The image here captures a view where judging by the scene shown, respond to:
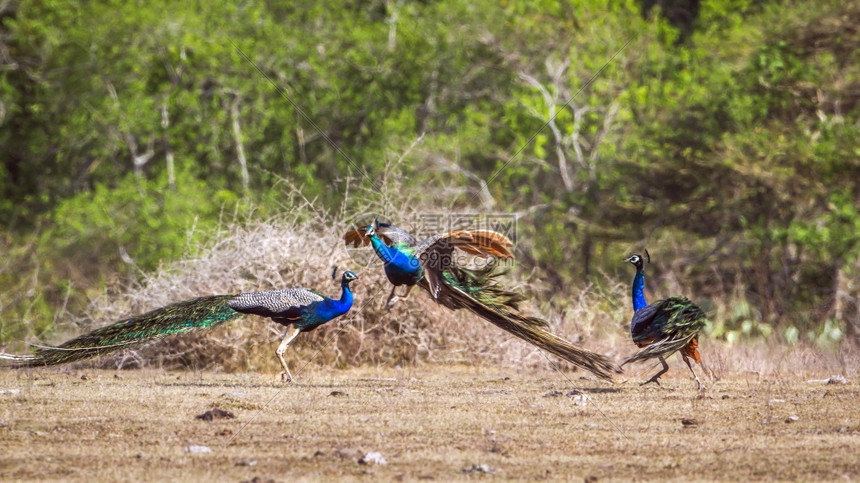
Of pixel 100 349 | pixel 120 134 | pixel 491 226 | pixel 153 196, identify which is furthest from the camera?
pixel 120 134

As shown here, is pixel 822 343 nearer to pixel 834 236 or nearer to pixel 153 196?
pixel 834 236

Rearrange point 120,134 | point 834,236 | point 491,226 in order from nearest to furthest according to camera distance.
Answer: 1. point 491,226
2. point 834,236
3. point 120,134

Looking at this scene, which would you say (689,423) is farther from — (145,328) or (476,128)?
(476,128)

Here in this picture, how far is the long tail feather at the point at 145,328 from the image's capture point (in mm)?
8852

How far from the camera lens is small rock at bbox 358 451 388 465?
5.96 m

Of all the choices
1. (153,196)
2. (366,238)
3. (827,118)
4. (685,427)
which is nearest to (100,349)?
(366,238)

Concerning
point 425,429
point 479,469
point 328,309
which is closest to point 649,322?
point 425,429

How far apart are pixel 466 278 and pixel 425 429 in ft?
8.25

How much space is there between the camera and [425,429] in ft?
23.5

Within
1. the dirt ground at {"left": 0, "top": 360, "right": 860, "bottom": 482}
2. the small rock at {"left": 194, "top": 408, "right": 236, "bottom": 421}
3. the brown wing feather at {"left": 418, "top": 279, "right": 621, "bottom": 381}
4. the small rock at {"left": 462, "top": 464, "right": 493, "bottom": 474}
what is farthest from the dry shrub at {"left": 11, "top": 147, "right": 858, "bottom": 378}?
the small rock at {"left": 462, "top": 464, "right": 493, "bottom": 474}

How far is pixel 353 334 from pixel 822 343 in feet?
20.1

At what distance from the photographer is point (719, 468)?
19.4ft

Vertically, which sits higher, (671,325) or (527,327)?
(671,325)

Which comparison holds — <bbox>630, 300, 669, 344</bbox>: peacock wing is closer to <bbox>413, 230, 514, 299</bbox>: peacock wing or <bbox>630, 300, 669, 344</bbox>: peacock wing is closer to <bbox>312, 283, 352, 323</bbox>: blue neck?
<bbox>413, 230, 514, 299</bbox>: peacock wing
